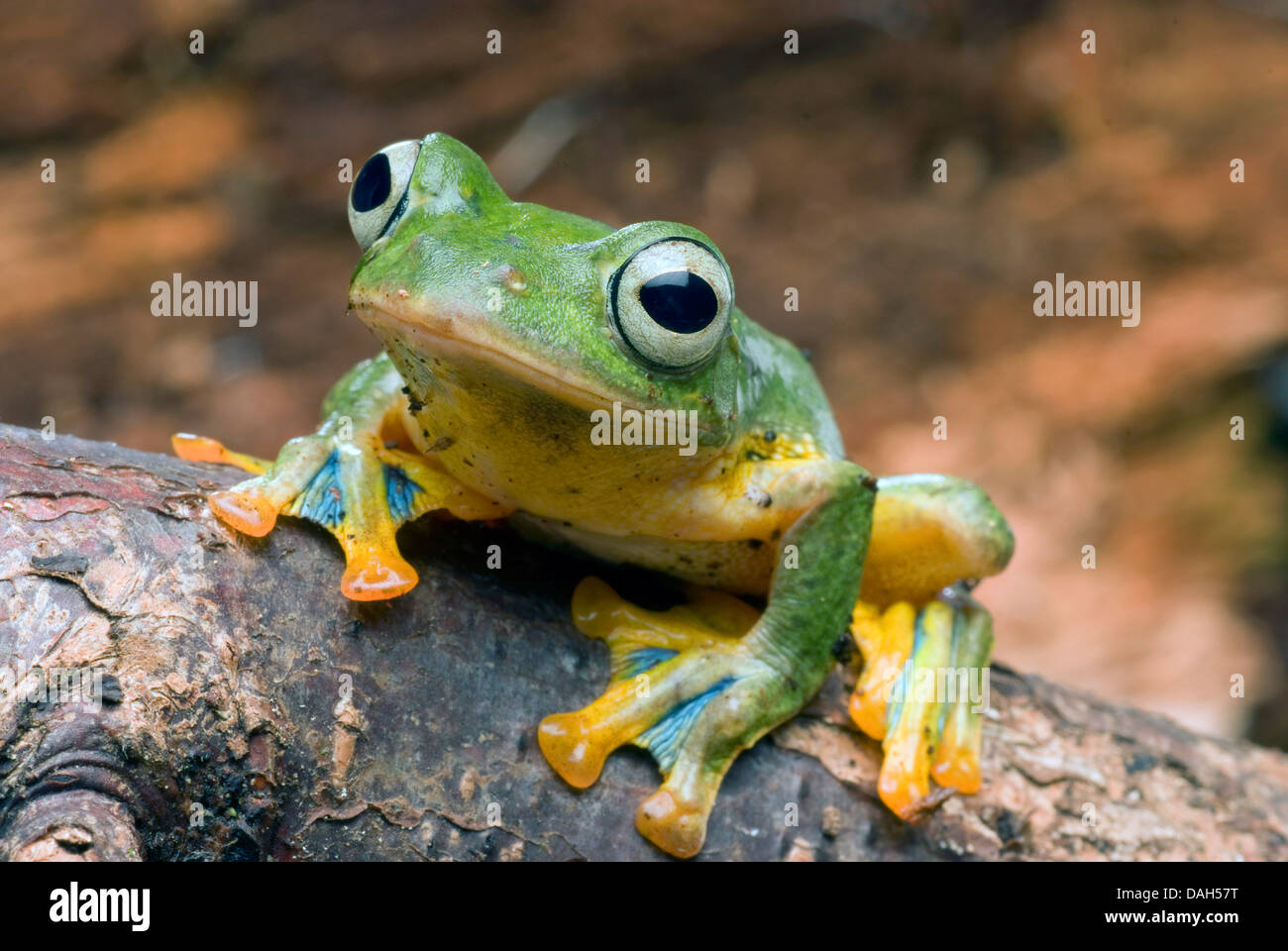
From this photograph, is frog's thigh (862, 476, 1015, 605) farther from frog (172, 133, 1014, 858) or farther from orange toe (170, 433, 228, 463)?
orange toe (170, 433, 228, 463)

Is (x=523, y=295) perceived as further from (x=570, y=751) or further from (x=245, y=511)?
(x=570, y=751)

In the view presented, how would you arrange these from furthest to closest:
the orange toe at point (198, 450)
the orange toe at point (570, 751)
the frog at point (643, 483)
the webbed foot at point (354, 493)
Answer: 1. the orange toe at point (198, 450)
2. the orange toe at point (570, 751)
3. the webbed foot at point (354, 493)
4. the frog at point (643, 483)

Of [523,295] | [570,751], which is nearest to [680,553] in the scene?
[570,751]

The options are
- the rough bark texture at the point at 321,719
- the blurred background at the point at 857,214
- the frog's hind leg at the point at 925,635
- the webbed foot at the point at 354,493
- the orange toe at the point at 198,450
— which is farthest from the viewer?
the blurred background at the point at 857,214

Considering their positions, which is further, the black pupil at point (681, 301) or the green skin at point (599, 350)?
the black pupil at point (681, 301)

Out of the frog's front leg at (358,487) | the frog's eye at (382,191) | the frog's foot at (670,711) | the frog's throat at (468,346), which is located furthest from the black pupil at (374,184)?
the frog's foot at (670,711)

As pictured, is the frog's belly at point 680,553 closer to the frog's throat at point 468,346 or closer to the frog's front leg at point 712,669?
the frog's front leg at point 712,669
